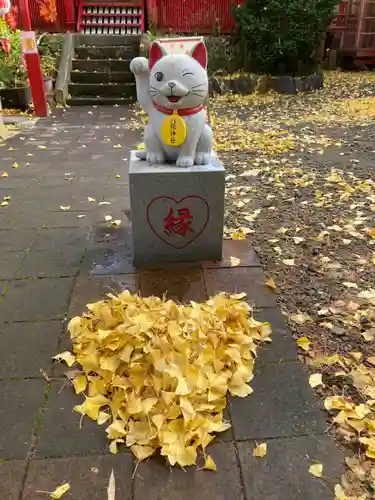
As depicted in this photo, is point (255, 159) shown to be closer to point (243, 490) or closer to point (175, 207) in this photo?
point (175, 207)

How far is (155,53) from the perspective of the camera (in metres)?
3.20

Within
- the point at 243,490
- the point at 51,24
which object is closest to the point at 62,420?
the point at 243,490

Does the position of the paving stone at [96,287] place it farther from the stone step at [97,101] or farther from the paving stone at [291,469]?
the stone step at [97,101]

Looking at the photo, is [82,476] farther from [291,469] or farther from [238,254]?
[238,254]

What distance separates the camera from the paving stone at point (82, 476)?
6.27ft

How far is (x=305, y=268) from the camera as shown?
145 inches

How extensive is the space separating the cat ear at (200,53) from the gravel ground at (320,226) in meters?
1.59

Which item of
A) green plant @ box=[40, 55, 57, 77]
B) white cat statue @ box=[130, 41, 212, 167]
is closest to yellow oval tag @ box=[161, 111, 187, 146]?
white cat statue @ box=[130, 41, 212, 167]

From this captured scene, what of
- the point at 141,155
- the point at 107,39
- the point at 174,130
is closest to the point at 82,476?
the point at 174,130

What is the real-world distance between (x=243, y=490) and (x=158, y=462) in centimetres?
39

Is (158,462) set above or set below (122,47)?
below

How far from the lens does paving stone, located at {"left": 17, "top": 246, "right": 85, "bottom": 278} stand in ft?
11.6

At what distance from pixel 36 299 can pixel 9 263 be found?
0.67 m

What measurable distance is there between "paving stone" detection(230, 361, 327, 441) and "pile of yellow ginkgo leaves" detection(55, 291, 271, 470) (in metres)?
0.06
